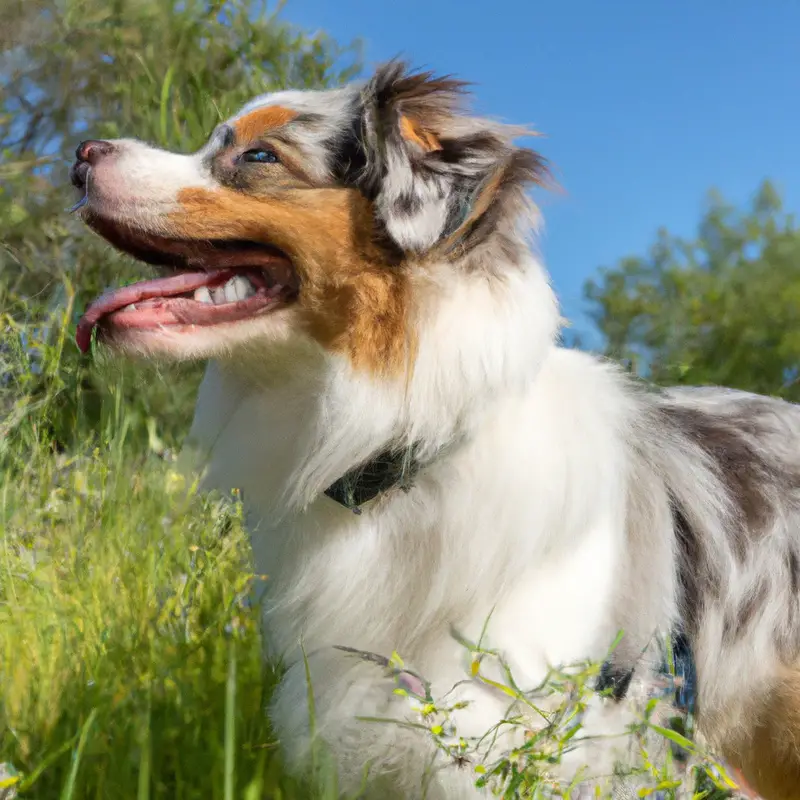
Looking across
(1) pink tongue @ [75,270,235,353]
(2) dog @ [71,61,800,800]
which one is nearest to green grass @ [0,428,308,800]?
(2) dog @ [71,61,800,800]

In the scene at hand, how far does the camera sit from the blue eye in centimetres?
223

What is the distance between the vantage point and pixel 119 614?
300 cm

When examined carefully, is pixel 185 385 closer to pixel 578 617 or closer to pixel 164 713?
pixel 164 713

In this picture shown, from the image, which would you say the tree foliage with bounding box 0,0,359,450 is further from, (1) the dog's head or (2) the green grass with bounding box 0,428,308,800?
(1) the dog's head

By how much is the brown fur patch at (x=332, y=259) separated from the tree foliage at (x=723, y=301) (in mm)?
6162

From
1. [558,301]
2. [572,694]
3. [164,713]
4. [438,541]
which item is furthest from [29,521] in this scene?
[572,694]

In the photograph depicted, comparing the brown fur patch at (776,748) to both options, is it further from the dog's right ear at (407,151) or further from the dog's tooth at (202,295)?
the dog's tooth at (202,295)

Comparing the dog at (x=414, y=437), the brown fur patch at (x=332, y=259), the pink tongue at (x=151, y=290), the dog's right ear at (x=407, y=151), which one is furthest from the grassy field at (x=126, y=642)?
the dog's right ear at (x=407, y=151)

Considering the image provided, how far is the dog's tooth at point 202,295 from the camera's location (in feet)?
7.18

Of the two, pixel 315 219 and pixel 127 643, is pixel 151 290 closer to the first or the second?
pixel 315 219

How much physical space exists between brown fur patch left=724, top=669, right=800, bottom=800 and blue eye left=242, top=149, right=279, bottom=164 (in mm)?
1865

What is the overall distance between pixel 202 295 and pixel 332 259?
349 millimetres

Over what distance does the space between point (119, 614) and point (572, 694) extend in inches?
75.5

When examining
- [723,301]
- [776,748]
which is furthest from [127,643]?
[723,301]
